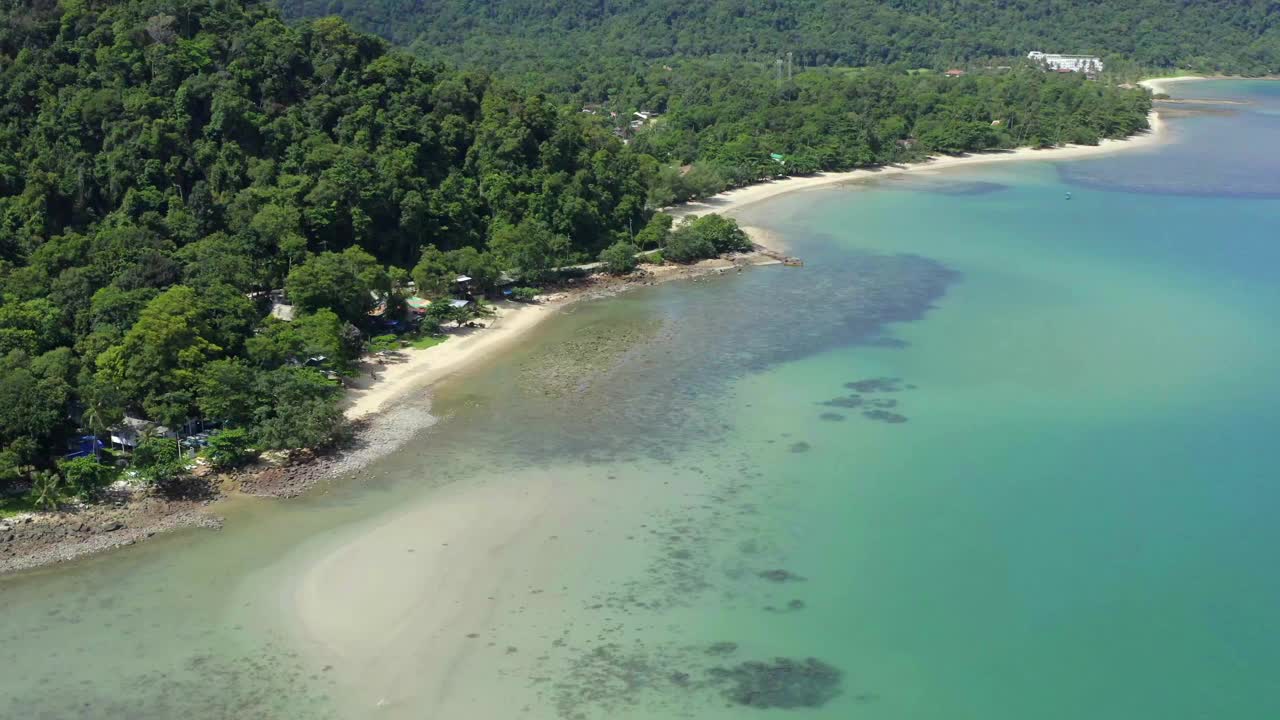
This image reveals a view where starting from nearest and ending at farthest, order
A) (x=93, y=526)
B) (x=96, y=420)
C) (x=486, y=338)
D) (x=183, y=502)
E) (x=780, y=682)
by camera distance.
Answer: (x=780, y=682)
(x=93, y=526)
(x=183, y=502)
(x=96, y=420)
(x=486, y=338)

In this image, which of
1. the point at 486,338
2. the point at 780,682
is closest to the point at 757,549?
the point at 780,682

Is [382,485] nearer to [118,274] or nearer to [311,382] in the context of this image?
[311,382]

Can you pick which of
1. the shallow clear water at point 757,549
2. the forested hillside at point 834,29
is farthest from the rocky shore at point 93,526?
the forested hillside at point 834,29

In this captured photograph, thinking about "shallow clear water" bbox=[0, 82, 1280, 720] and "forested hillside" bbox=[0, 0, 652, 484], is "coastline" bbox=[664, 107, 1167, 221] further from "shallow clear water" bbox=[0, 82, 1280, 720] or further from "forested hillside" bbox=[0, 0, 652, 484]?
"shallow clear water" bbox=[0, 82, 1280, 720]

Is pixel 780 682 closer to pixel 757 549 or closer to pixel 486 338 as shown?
pixel 757 549

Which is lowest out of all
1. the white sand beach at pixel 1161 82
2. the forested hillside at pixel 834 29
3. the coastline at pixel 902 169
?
the coastline at pixel 902 169

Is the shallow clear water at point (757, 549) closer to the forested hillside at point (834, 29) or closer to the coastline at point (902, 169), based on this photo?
the coastline at point (902, 169)

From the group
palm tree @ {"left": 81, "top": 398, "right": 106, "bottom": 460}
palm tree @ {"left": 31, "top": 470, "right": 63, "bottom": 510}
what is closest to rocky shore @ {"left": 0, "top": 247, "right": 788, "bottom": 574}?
palm tree @ {"left": 31, "top": 470, "right": 63, "bottom": 510}
